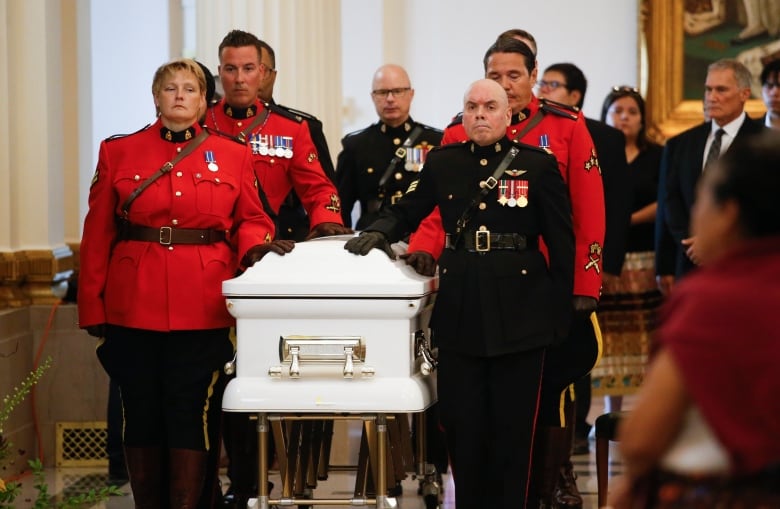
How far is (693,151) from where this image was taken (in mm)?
6051

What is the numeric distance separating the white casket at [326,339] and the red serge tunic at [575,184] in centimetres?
49

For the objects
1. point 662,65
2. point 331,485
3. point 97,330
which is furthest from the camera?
point 662,65

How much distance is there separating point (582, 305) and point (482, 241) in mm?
464

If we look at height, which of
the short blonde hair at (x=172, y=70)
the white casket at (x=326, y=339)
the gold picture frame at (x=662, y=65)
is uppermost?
the gold picture frame at (x=662, y=65)

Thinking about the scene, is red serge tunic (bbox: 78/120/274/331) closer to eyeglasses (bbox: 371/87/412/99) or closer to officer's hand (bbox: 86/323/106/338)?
officer's hand (bbox: 86/323/106/338)

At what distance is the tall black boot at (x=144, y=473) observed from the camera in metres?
4.34

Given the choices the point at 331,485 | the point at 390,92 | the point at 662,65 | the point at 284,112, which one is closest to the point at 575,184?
the point at 284,112

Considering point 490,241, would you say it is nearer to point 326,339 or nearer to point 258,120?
A: point 326,339

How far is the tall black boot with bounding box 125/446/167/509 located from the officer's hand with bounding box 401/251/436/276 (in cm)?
99

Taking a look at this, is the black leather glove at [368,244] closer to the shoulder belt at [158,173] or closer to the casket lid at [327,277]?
the casket lid at [327,277]

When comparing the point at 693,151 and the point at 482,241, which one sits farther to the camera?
the point at 693,151

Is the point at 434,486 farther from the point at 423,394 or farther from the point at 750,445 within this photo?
the point at 750,445

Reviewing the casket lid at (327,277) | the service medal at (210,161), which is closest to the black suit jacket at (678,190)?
the casket lid at (327,277)

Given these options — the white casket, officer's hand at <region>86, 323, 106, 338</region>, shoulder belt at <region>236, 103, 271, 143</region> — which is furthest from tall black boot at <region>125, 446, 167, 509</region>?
shoulder belt at <region>236, 103, 271, 143</region>
